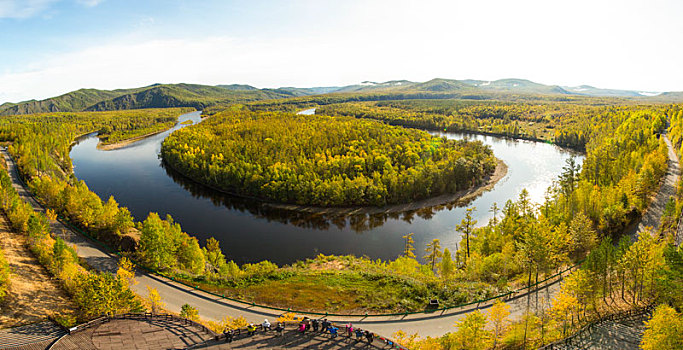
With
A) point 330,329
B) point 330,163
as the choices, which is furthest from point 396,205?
point 330,329

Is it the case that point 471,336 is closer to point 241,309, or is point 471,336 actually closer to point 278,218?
point 241,309

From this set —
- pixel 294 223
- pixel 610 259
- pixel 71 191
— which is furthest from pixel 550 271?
pixel 71 191

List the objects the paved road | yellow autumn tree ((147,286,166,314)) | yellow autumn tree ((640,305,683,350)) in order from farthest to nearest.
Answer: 1. yellow autumn tree ((147,286,166,314))
2. the paved road
3. yellow autumn tree ((640,305,683,350))

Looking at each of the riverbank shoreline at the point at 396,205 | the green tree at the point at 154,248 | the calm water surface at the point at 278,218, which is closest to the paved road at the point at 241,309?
the green tree at the point at 154,248

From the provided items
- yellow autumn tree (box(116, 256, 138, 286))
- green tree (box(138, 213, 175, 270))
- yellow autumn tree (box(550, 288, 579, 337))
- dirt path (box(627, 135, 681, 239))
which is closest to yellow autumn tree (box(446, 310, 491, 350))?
yellow autumn tree (box(550, 288, 579, 337))

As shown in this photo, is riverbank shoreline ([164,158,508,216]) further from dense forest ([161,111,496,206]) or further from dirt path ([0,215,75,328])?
dirt path ([0,215,75,328])
